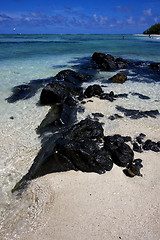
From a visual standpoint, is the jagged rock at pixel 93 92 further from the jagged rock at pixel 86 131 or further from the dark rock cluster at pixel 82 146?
the jagged rock at pixel 86 131

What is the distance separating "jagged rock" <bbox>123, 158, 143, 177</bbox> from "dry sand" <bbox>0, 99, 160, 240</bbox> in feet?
0.40

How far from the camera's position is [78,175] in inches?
182

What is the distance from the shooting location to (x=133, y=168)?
473 cm

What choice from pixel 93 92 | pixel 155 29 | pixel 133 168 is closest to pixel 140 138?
pixel 133 168

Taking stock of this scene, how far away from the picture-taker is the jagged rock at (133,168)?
15.2ft

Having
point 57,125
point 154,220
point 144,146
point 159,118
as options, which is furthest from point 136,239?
point 159,118

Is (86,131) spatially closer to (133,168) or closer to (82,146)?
(82,146)

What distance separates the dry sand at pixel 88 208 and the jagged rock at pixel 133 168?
0.40 feet

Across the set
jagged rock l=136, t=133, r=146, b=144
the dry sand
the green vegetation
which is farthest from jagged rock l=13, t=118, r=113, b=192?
the green vegetation

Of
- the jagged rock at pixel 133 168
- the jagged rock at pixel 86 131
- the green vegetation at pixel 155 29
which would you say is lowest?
the jagged rock at pixel 133 168

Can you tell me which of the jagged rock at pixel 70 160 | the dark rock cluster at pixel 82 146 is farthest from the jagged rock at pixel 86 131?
the jagged rock at pixel 70 160

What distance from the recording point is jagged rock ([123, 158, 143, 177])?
465 centimetres

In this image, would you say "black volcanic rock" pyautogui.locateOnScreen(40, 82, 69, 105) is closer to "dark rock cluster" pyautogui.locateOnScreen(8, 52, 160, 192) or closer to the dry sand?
"dark rock cluster" pyautogui.locateOnScreen(8, 52, 160, 192)

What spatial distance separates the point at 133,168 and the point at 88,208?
169cm
